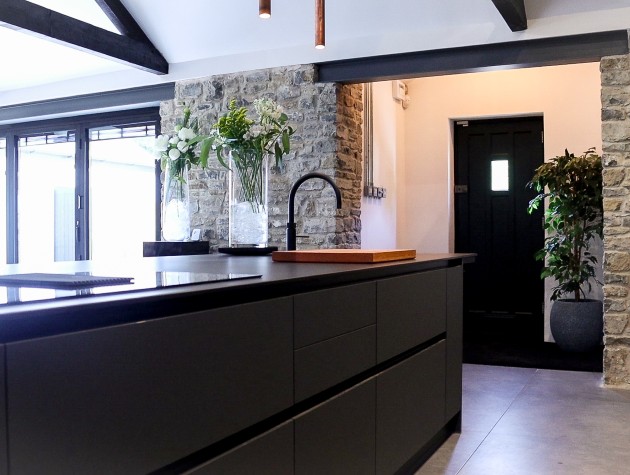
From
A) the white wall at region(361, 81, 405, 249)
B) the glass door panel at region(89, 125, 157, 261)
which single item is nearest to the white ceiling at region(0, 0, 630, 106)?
the glass door panel at region(89, 125, 157, 261)

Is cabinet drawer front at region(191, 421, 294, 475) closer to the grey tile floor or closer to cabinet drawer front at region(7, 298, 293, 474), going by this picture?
cabinet drawer front at region(7, 298, 293, 474)

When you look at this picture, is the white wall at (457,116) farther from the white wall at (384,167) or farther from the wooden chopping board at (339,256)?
the wooden chopping board at (339,256)

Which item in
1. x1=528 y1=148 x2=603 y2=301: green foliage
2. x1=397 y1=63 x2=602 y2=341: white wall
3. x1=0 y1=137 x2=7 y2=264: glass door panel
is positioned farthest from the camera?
x1=0 y1=137 x2=7 y2=264: glass door panel

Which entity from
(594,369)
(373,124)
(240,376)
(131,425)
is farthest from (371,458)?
(373,124)

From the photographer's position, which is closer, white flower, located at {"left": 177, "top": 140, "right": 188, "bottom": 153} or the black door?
white flower, located at {"left": 177, "top": 140, "right": 188, "bottom": 153}

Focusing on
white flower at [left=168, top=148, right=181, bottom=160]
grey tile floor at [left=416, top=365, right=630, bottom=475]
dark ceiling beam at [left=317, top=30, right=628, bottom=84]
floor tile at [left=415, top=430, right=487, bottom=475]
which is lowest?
grey tile floor at [left=416, top=365, right=630, bottom=475]

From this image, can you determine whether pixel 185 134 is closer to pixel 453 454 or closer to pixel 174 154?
pixel 174 154

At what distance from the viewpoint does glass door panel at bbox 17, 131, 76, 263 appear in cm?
710

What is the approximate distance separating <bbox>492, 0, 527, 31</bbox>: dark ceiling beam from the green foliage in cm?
136

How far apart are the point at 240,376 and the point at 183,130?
2.96 m

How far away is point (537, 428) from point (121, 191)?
4687 mm

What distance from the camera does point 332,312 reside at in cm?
186

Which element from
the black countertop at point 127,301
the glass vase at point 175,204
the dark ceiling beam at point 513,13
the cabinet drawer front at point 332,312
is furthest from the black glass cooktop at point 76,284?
the dark ceiling beam at point 513,13

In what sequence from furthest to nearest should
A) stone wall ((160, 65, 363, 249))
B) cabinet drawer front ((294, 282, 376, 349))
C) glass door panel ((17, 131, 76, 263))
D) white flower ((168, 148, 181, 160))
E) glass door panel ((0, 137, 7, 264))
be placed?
glass door panel ((0, 137, 7, 264))
glass door panel ((17, 131, 76, 263))
stone wall ((160, 65, 363, 249))
white flower ((168, 148, 181, 160))
cabinet drawer front ((294, 282, 376, 349))
